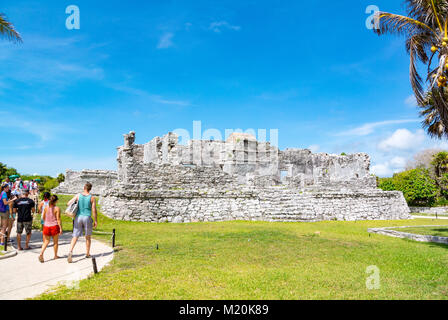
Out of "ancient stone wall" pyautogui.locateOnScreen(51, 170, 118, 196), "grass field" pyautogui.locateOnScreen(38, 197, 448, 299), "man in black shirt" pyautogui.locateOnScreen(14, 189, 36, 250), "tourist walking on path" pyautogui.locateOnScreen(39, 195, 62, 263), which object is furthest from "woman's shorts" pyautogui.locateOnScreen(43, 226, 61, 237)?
"ancient stone wall" pyautogui.locateOnScreen(51, 170, 118, 196)

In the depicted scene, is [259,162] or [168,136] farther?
[259,162]

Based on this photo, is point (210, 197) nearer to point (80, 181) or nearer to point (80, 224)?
Result: point (80, 224)

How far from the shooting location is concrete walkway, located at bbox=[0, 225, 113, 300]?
4.79 meters

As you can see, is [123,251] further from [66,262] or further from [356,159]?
[356,159]

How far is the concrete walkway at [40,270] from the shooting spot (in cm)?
479

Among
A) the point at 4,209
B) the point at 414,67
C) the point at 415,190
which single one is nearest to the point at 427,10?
the point at 414,67

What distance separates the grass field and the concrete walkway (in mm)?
390

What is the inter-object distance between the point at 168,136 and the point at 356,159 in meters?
24.3

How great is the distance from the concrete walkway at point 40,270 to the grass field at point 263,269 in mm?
390

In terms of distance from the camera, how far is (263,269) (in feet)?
20.2

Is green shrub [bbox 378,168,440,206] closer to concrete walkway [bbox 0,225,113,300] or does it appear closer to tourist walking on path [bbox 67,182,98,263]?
tourist walking on path [bbox 67,182,98,263]

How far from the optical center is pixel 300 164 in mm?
39438
